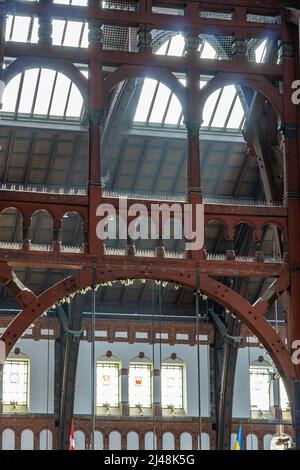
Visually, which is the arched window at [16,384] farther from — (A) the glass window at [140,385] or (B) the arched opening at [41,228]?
(B) the arched opening at [41,228]

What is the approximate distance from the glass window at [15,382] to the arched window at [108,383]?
6.70 feet

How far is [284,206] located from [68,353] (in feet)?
33.2


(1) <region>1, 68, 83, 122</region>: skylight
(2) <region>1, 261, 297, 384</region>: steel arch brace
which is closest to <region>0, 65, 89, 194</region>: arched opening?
(1) <region>1, 68, 83, 122</region>: skylight

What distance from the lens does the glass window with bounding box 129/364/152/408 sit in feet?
123

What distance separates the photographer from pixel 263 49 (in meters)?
33.1

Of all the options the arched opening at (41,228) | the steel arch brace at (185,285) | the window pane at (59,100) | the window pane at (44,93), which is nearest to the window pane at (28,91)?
the window pane at (44,93)

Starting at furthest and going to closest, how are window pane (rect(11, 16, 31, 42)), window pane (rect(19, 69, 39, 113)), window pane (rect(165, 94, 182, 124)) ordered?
window pane (rect(165, 94, 182, 124)) → window pane (rect(19, 69, 39, 113)) → window pane (rect(11, 16, 31, 42))

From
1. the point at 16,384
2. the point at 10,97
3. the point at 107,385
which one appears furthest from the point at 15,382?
the point at 10,97

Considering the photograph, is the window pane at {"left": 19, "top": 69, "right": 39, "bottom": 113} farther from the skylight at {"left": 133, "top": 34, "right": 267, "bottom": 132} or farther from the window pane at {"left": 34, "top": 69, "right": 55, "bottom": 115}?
the skylight at {"left": 133, "top": 34, "right": 267, "bottom": 132}

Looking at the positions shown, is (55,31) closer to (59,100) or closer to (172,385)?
(59,100)

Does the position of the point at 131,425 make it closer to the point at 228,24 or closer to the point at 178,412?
the point at 178,412

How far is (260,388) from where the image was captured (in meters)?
38.4

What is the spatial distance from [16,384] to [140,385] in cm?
353

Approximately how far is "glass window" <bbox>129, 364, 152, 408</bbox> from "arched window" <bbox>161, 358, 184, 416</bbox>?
0.40m
